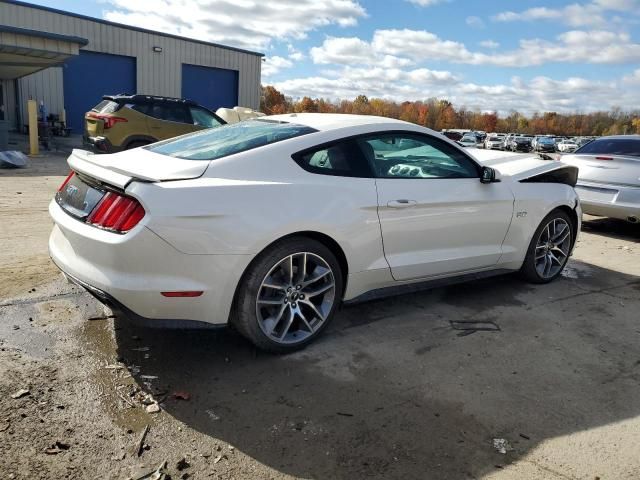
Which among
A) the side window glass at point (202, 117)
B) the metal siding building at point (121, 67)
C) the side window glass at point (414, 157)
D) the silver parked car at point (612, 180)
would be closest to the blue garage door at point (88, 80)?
the metal siding building at point (121, 67)

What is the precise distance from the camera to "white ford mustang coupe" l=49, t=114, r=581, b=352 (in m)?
2.93

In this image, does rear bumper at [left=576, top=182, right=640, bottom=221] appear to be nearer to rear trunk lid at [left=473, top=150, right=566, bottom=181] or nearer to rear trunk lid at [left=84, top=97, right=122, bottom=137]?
rear trunk lid at [left=473, top=150, right=566, bottom=181]

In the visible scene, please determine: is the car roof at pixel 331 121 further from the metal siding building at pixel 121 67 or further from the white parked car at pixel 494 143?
the white parked car at pixel 494 143

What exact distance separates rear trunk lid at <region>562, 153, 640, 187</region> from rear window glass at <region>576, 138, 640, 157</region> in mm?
248

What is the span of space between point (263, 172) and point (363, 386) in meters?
1.43

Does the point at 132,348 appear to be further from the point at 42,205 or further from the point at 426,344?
the point at 42,205

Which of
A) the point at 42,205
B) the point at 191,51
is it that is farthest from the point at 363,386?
the point at 191,51

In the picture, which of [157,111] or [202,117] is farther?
[202,117]

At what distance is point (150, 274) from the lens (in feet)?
9.54

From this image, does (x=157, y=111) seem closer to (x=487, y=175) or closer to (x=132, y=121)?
(x=132, y=121)

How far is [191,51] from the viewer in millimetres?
25859

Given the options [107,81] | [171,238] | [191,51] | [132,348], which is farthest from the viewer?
[191,51]

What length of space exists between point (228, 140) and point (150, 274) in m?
1.24

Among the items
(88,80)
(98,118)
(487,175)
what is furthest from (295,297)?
(88,80)
